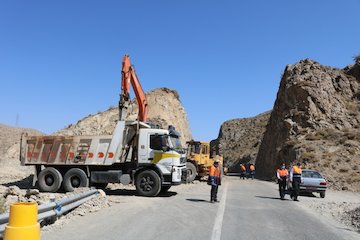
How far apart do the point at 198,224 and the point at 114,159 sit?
9093 mm

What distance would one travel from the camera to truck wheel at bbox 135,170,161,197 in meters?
17.7

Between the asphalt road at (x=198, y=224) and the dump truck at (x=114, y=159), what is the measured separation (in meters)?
3.37

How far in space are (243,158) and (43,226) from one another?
3237 inches

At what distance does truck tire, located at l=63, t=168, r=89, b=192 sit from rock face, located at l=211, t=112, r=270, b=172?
77.5 meters

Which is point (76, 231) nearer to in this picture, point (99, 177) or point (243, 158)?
point (99, 177)

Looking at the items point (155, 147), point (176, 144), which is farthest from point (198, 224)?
point (176, 144)

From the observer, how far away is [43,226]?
9539 millimetres

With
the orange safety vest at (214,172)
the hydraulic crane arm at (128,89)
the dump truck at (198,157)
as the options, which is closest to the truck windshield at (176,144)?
the orange safety vest at (214,172)

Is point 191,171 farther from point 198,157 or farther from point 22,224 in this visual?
point 22,224

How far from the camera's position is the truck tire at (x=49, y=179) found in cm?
1942

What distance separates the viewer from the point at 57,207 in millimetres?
10156

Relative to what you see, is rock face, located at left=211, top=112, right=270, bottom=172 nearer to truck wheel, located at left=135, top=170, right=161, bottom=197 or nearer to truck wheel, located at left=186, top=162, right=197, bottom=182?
truck wheel, located at left=186, top=162, right=197, bottom=182

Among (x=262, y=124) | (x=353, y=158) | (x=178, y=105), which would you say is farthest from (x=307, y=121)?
(x=262, y=124)

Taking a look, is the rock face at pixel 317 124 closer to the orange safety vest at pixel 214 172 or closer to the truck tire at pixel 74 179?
the orange safety vest at pixel 214 172
